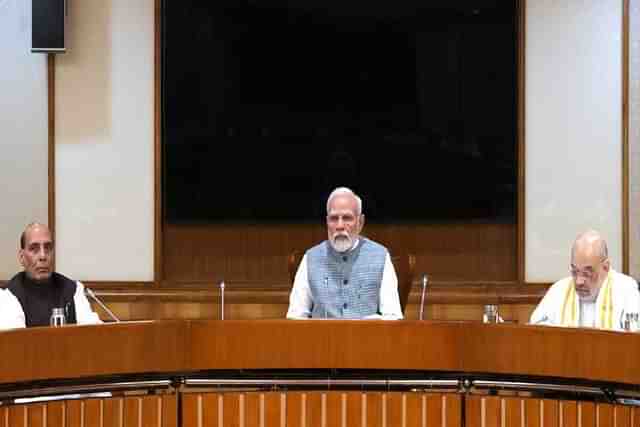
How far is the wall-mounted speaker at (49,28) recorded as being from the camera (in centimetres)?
699

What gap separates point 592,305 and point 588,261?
0.24 meters

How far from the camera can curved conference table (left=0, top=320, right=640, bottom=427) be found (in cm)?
374

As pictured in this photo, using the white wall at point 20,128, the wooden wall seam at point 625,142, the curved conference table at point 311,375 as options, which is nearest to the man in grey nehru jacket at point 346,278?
the curved conference table at point 311,375

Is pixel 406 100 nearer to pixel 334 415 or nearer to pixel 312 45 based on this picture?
pixel 312 45

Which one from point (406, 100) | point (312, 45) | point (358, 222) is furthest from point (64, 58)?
point (358, 222)

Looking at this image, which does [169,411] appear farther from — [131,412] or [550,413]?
[550,413]

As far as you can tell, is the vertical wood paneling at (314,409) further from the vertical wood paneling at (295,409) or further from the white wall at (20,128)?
the white wall at (20,128)

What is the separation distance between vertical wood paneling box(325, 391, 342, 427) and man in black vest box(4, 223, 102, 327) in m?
1.64

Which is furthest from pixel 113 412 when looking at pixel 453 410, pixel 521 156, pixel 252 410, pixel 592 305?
pixel 521 156

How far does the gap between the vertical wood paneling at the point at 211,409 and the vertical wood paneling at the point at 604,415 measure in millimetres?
1131

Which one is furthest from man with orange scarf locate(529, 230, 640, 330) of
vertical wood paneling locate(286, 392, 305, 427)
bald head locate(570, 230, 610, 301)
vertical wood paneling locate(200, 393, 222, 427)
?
vertical wood paneling locate(200, 393, 222, 427)

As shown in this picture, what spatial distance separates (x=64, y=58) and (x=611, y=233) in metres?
3.18

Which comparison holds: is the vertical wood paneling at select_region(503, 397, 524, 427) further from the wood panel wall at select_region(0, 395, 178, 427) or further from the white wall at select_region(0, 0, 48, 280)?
the white wall at select_region(0, 0, 48, 280)

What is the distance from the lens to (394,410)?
12.9 feet
